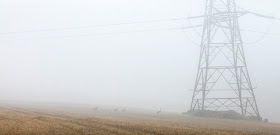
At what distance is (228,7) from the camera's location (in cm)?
4025

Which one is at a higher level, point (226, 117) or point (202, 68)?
point (202, 68)

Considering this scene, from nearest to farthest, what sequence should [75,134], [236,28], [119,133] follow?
[75,134] < [119,133] < [236,28]

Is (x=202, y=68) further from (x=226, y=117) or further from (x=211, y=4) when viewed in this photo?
(x=211, y=4)

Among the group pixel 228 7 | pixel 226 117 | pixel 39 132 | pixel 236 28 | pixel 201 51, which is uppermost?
pixel 228 7

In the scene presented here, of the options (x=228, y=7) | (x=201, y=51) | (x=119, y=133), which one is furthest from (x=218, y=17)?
(x=119, y=133)

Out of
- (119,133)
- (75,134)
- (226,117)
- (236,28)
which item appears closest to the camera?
(75,134)

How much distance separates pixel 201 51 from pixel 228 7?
20.8 feet

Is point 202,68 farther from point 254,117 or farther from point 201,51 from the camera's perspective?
point 254,117

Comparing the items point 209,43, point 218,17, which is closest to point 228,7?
point 218,17

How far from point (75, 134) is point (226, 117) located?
27.7 meters

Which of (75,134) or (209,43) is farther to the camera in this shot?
(209,43)

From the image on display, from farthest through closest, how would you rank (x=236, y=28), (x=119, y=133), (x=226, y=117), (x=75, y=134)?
(x=236, y=28) < (x=226, y=117) < (x=119, y=133) < (x=75, y=134)

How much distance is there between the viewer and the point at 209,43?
38.5 m

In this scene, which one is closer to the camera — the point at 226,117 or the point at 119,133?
the point at 119,133
